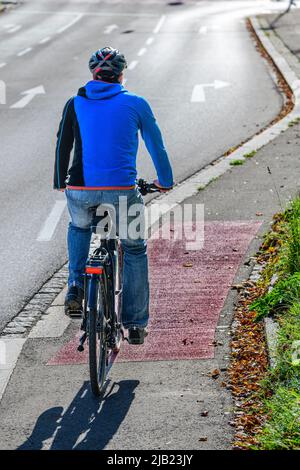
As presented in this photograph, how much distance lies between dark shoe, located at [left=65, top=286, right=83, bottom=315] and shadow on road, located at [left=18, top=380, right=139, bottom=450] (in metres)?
0.47

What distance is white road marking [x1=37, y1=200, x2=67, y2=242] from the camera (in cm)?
1036

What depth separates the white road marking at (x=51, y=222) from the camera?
10359mm

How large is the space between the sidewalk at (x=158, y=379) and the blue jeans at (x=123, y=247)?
0.37 meters

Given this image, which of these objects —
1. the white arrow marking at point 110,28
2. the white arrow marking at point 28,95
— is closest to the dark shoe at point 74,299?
the white arrow marking at point 28,95

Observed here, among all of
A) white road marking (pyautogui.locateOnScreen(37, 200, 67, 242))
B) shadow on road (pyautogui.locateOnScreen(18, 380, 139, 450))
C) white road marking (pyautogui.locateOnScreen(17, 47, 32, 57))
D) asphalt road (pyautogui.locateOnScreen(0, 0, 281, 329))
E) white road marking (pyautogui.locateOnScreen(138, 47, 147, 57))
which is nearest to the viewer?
shadow on road (pyautogui.locateOnScreen(18, 380, 139, 450))

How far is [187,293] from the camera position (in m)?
8.29

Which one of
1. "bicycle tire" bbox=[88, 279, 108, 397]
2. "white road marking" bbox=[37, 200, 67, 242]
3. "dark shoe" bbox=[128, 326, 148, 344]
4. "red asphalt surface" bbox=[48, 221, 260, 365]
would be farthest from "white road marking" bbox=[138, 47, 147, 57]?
"bicycle tire" bbox=[88, 279, 108, 397]

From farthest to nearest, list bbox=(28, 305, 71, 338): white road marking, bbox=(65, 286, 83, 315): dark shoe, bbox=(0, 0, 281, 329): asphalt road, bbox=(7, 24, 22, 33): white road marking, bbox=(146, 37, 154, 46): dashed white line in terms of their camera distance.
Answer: bbox=(7, 24, 22, 33): white road marking, bbox=(146, 37, 154, 46): dashed white line, bbox=(0, 0, 281, 329): asphalt road, bbox=(28, 305, 71, 338): white road marking, bbox=(65, 286, 83, 315): dark shoe

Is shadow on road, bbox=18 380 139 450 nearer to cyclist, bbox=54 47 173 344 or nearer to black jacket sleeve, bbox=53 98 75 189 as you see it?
A: cyclist, bbox=54 47 173 344

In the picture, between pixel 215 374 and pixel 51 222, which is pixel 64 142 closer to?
pixel 215 374

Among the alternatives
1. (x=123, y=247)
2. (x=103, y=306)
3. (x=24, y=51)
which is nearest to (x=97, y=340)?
(x=103, y=306)

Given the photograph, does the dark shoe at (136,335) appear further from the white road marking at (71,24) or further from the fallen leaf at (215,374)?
the white road marking at (71,24)
